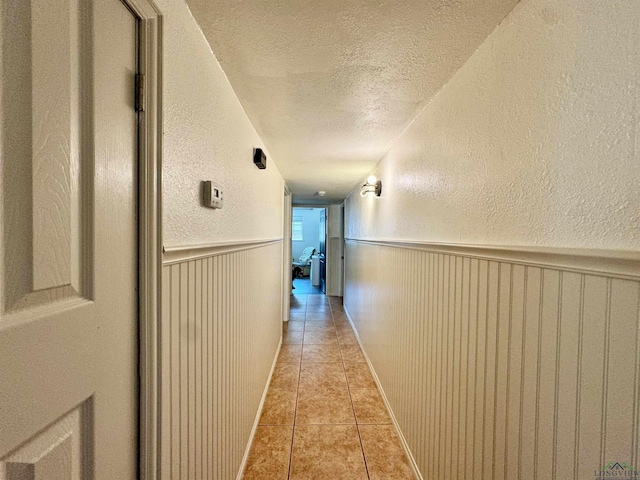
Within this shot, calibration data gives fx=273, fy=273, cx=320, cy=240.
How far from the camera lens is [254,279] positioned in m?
1.87

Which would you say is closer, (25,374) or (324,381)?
(25,374)

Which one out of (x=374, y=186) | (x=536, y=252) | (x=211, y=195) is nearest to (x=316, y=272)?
(x=374, y=186)

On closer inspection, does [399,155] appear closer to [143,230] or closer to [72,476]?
[143,230]

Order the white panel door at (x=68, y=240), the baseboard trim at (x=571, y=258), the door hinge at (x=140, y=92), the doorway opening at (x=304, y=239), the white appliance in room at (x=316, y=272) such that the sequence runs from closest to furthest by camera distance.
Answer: the white panel door at (x=68, y=240) → the baseboard trim at (x=571, y=258) → the door hinge at (x=140, y=92) → the white appliance in room at (x=316, y=272) → the doorway opening at (x=304, y=239)

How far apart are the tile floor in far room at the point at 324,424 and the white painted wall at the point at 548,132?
4.68 feet

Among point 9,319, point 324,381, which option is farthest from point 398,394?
point 9,319

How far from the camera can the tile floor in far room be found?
159cm

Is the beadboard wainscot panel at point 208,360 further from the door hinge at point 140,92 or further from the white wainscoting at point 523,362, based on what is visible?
the white wainscoting at point 523,362

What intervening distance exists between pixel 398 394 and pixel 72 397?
1842mm

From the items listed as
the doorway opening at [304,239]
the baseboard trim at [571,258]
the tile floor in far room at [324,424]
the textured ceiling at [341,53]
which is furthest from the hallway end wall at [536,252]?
the doorway opening at [304,239]

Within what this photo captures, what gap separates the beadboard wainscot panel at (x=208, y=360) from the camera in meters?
0.80

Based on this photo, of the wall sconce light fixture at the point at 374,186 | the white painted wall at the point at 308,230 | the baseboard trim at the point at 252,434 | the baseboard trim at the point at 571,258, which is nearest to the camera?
the baseboard trim at the point at 571,258

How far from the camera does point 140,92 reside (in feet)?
2.22

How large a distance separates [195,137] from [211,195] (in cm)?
21
